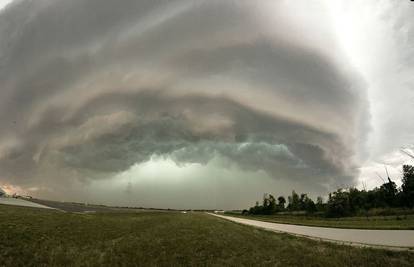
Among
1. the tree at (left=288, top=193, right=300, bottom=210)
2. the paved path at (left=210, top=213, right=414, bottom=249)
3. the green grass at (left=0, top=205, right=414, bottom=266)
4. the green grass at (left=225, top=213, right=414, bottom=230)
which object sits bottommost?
the green grass at (left=0, top=205, right=414, bottom=266)

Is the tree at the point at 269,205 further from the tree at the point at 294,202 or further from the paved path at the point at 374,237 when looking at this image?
the paved path at the point at 374,237

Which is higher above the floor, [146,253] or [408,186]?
[408,186]

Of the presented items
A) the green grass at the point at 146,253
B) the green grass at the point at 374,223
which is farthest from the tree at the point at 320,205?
the green grass at the point at 146,253

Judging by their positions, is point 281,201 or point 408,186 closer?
point 408,186

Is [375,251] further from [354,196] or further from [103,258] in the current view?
[354,196]

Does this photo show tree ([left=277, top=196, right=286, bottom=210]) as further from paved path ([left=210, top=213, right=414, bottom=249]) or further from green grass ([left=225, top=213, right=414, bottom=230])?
paved path ([left=210, top=213, right=414, bottom=249])

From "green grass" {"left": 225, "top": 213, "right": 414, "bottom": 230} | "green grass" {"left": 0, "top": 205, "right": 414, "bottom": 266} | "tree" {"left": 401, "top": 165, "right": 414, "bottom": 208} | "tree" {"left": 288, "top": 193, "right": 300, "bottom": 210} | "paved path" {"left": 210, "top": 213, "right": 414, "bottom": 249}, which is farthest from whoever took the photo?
"tree" {"left": 288, "top": 193, "right": 300, "bottom": 210}

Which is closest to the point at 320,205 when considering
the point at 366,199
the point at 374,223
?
the point at 366,199

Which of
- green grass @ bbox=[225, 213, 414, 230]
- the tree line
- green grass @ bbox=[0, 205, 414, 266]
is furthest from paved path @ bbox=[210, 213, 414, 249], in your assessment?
the tree line

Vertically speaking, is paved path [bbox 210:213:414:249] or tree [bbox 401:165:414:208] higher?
tree [bbox 401:165:414:208]

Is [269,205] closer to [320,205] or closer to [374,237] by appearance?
[320,205]
